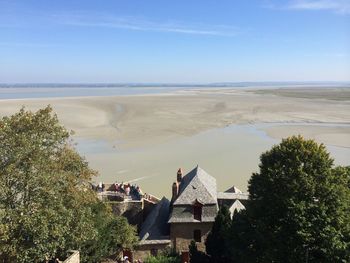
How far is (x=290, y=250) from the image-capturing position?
19.3 meters

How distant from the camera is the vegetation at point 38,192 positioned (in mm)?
16469

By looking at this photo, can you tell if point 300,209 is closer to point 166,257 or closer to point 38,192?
point 166,257

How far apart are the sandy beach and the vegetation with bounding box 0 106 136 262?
1987 cm

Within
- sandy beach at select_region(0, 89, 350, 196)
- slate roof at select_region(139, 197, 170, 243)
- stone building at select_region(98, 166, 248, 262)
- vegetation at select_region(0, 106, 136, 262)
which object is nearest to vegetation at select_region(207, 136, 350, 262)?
stone building at select_region(98, 166, 248, 262)

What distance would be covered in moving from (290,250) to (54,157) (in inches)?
447

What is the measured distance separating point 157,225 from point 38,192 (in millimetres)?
12099

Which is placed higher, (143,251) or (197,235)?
(197,235)

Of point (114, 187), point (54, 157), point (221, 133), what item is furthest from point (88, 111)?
point (54, 157)

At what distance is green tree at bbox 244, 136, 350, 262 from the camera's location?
745 inches

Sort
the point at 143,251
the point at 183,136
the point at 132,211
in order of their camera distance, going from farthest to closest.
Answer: the point at 183,136 → the point at 132,211 → the point at 143,251

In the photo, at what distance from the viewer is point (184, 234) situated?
27609 millimetres

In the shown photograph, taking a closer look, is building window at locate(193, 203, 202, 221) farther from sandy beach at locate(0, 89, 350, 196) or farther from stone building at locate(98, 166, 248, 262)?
sandy beach at locate(0, 89, 350, 196)

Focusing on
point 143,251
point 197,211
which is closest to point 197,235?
point 197,211

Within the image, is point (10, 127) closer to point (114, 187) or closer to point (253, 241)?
point (253, 241)
